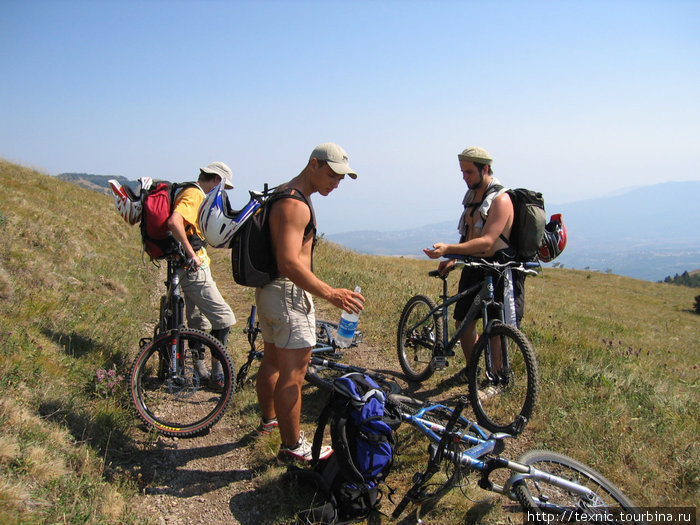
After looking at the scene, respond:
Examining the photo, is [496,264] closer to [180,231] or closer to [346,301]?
[346,301]

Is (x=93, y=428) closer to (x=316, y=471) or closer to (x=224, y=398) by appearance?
(x=224, y=398)

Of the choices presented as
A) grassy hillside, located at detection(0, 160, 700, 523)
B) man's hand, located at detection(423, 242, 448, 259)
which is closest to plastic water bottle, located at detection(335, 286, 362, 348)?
grassy hillside, located at detection(0, 160, 700, 523)

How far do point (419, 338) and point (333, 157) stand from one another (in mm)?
3466

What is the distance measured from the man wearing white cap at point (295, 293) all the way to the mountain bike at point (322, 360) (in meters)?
1.08

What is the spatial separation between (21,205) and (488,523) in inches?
468

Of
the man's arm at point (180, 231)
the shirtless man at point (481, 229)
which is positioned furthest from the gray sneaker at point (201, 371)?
the shirtless man at point (481, 229)

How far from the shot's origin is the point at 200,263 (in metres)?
5.12

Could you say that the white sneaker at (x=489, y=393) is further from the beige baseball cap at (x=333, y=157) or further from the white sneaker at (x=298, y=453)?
the beige baseball cap at (x=333, y=157)

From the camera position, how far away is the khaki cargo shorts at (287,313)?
3.66 meters

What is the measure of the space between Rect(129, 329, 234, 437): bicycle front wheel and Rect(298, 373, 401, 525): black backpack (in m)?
1.57

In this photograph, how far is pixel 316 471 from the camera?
347 centimetres

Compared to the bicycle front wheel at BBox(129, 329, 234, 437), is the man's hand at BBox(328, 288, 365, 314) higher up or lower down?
higher up

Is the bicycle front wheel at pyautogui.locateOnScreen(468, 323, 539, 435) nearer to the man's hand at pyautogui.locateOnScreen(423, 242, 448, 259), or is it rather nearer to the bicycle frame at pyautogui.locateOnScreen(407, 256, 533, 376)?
the bicycle frame at pyautogui.locateOnScreen(407, 256, 533, 376)

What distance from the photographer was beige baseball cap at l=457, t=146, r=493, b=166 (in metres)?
5.01
